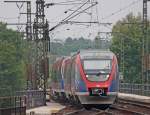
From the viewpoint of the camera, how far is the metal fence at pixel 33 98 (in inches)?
1432

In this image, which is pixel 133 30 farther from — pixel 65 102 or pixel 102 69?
pixel 102 69

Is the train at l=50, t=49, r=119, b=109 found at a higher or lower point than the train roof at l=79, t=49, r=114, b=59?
lower

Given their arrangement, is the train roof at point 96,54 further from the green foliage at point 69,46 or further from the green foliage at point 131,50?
the green foliage at point 69,46

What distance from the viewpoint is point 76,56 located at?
35.2 metres

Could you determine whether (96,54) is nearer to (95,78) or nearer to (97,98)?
(95,78)

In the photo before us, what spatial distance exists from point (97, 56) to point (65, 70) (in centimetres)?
845

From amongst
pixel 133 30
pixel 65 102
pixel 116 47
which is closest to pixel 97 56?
pixel 65 102

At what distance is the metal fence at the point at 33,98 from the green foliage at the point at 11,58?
187 feet

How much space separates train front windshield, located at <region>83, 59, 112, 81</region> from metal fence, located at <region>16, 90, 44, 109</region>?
3892 millimetres

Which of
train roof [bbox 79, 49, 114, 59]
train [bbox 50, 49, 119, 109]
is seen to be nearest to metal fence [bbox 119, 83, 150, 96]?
Result: train roof [bbox 79, 49, 114, 59]

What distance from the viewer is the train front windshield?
33.2 meters

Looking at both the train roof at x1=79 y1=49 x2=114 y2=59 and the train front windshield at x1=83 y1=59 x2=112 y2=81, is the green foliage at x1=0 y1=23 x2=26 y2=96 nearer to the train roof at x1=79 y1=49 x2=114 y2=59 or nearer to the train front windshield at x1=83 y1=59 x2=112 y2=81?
the train roof at x1=79 y1=49 x2=114 y2=59

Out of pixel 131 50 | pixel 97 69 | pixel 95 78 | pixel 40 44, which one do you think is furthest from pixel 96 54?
pixel 131 50

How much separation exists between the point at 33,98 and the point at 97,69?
20.7ft
